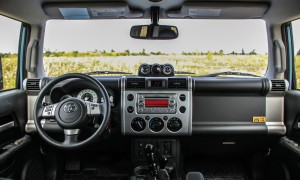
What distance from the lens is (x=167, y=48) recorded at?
386cm

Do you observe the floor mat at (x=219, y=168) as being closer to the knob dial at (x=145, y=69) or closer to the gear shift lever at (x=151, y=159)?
the gear shift lever at (x=151, y=159)

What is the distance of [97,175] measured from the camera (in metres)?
4.14

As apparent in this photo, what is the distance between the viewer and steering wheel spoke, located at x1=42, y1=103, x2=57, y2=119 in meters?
2.72

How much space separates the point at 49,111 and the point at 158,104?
116 cm

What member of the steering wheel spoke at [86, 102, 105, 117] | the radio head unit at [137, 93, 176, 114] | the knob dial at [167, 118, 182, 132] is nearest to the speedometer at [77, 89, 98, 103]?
the steering wheel spoke at [86, 102, 105, 117]

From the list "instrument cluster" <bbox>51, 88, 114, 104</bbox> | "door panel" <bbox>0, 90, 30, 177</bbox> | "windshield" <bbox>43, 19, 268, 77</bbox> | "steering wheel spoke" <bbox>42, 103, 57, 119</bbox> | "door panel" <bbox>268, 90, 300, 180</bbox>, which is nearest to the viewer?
"steering wheel spoke" <bbox>42, 103, 57, 119</bbox>

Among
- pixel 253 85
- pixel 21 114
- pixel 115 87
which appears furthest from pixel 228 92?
pixel 21 114

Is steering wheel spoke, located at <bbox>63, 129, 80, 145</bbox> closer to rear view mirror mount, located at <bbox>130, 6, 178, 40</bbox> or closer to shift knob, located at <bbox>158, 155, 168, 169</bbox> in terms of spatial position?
shift knob, located at <bbox>158, 155, 168, 169</bbox>

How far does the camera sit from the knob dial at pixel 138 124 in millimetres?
3416

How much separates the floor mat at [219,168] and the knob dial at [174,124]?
1.04 m

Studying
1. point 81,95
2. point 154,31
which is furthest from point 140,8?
point 81,95

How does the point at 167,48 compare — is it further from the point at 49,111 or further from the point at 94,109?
the point at 49,111

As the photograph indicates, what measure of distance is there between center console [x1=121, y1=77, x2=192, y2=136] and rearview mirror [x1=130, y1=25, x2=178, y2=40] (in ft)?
1.84

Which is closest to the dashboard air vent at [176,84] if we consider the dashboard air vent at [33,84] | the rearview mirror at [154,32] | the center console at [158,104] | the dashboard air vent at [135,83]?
the center console at [158,104]
